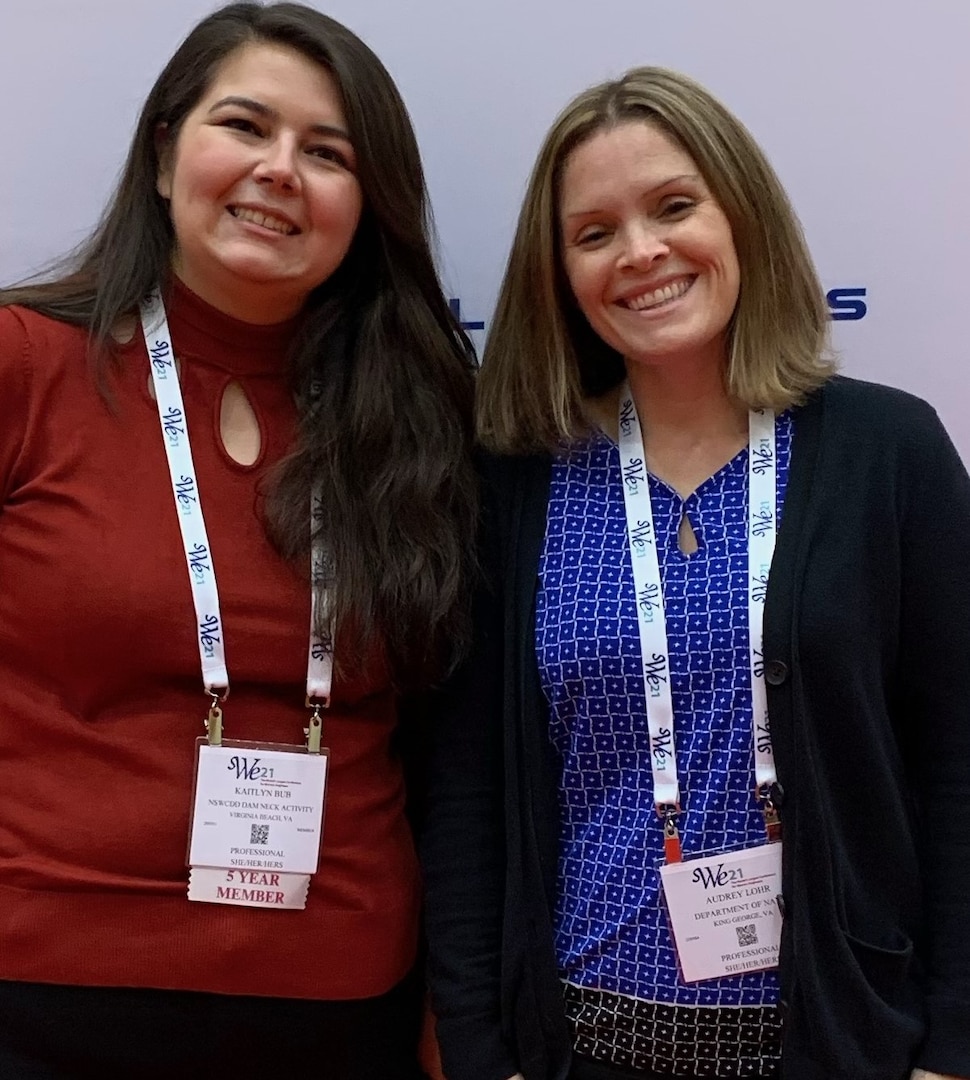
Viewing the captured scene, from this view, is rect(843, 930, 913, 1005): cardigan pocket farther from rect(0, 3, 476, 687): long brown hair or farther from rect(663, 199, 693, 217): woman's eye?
rect(663, 199, 693, 217): woman's eye

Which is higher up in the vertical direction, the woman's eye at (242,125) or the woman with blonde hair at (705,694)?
the woman's eye at (242,125)

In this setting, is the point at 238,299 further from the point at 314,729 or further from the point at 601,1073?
the point at 601,1073

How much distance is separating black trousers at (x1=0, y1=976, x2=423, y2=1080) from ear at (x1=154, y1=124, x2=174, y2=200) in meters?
1.03

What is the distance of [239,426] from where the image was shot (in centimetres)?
143

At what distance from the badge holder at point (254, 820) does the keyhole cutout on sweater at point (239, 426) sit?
1.06ft

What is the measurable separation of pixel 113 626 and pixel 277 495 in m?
0.26

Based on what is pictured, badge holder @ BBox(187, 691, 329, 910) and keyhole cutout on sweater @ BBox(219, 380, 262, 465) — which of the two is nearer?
badge holder @ BBox(187, 691, 329, 910)

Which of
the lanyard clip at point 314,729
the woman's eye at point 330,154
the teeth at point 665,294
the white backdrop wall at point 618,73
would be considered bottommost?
the lanyard clip at point 314,729

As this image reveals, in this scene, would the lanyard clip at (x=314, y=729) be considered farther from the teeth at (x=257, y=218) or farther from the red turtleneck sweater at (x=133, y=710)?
the teeth at (x=257, y=218)

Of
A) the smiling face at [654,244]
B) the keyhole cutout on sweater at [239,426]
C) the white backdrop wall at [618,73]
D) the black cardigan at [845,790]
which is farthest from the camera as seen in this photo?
the white backdrop wall at [618,73]

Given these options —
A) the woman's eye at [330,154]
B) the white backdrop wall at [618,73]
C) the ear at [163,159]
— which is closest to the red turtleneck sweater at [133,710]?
the ear at [163,159]

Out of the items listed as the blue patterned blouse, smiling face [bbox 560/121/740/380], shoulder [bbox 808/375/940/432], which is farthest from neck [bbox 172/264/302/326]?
shoulder [bbox 808/375/940/432]

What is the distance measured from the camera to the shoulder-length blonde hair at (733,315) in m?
1.32

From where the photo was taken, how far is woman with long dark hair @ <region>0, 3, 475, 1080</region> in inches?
49.2
